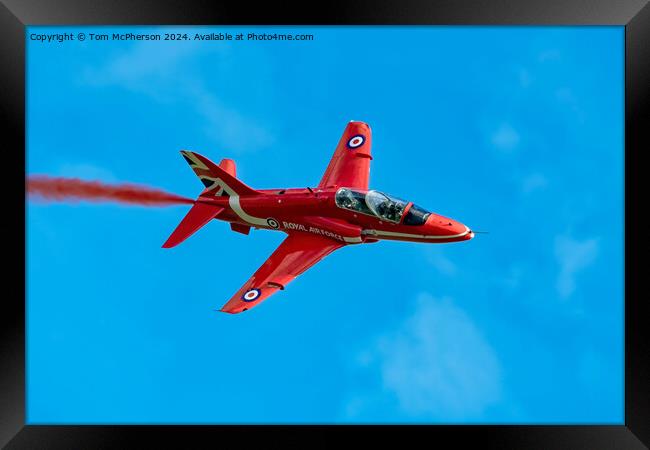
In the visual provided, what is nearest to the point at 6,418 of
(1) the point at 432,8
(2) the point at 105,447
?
(2) the point at 105,447

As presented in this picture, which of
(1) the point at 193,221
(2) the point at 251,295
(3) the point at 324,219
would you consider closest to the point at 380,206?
(3) the point at 324,219

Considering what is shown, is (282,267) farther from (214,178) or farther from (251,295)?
(214,178)

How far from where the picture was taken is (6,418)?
15602 mm

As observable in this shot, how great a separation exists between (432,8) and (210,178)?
875cm

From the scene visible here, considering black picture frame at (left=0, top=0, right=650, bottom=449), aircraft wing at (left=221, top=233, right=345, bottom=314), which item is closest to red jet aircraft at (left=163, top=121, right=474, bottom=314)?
aircraft wing at (left=221, top=233, right=345, bottom=314)

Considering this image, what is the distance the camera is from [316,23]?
15.5 metres

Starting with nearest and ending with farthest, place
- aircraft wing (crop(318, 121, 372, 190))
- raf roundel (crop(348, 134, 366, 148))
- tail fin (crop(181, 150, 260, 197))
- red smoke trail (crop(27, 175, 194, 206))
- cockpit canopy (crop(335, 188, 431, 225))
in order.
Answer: red smoke trail (crop(27, 175, 194, 206)) < cockpit canopy (crop(335, 188, 431, 225)) < tail fin (crop(181, 150, 260, 197)) < aircraft wing (crop(318, 121, 372, 190)) < raf roundel (crop(348, 134, 366, 148))

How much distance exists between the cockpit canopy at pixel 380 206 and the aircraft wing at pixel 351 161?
137cm

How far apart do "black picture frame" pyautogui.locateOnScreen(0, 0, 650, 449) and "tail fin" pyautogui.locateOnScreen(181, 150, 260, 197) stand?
6.40 m

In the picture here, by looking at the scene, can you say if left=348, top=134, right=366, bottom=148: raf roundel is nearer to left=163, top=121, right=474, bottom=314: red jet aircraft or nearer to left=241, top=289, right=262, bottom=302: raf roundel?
left=163, top=121, right=474, bottom=314: red jet aircraft

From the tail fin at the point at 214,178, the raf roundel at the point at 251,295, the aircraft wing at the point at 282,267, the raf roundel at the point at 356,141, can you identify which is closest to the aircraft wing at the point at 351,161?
the raf roundel at the point at 356,141

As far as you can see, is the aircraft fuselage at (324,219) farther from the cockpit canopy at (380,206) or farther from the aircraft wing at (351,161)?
the aircraft wing at (351,161)

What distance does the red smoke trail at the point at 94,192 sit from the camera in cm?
1720

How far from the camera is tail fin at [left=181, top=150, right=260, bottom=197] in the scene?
2131 cm
